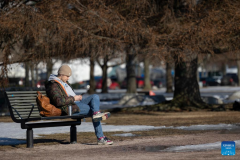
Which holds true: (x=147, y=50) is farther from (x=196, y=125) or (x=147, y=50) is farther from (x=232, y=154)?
(x=232, y=154)

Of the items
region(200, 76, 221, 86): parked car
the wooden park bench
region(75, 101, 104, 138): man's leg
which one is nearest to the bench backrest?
the wooden park bench

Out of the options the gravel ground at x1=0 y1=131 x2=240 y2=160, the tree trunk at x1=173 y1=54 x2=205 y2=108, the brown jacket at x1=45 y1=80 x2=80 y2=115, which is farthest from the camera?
the tree trunk at x1=173 y1=54 x2=205 y2=108

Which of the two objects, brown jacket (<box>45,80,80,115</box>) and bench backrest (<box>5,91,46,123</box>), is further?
bench backrest (<box>5,91,46,123</box>)

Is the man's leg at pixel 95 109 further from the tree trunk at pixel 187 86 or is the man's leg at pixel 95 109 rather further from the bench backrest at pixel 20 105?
the tree trunk at pixel 187 86

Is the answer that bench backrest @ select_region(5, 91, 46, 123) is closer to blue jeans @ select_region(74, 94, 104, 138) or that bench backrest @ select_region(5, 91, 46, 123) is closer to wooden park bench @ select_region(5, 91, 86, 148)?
wooden park bench @ select_region(5, 91, 86, 148)

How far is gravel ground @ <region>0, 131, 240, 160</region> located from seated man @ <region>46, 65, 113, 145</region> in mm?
473

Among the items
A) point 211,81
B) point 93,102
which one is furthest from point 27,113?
point 211,81

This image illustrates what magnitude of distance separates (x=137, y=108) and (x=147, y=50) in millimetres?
4732

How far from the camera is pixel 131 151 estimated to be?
23.6 feet

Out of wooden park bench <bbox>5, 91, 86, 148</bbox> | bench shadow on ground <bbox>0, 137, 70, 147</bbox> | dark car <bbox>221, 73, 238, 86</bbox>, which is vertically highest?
dark car <bbox>221, 73, 238, 86</bbox>

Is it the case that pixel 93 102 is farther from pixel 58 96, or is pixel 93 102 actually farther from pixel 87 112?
pixel 58 96

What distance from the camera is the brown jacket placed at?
765 cm

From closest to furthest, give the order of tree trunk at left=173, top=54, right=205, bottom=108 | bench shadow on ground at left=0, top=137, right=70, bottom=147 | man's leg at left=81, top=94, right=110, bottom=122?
man's leg at left=81, top=94, right=110, bottom=122 < bench shadow on ground at left=0, top=137, right=70, bottom=147 < tree trunk at left=173, top=54, right=205, bottom=108

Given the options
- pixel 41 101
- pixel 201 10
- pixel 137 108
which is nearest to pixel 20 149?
pixel 41 101
